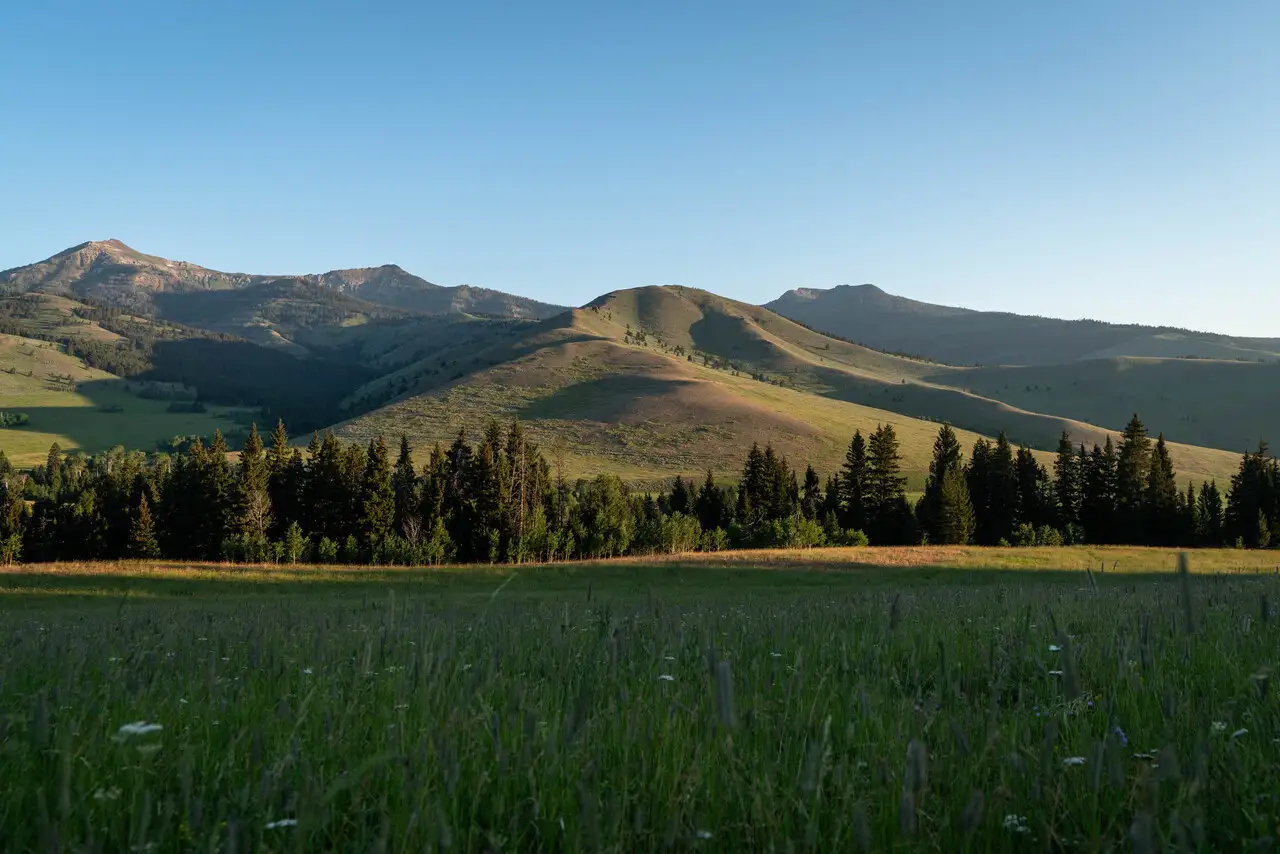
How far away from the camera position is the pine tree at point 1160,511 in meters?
86.1

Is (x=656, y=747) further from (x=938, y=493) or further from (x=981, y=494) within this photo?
(x=981, y=494)

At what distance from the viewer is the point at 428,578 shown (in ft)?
165

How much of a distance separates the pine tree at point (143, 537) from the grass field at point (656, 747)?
81.0 m

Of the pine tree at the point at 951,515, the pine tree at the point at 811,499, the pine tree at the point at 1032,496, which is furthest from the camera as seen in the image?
the pine tree at the point at 811,499

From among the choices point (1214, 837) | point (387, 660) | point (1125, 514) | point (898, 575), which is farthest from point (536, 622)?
point (1125, 514)

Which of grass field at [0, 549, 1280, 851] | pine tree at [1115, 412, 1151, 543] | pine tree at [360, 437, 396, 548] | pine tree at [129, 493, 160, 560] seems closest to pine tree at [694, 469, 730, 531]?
pine tree at [360, 437, 396, 548]

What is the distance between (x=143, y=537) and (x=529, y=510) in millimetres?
36563

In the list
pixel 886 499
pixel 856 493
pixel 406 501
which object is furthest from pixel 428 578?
pixel 886 499

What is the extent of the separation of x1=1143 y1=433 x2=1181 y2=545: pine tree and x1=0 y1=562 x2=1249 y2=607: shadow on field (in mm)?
48880

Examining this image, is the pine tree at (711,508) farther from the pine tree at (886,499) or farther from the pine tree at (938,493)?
the pine tree at (938,493)

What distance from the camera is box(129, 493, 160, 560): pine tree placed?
73312mm

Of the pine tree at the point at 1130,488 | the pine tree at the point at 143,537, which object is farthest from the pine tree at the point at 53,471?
the pine tree at the point at 1130,488

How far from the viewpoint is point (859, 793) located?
2.53m

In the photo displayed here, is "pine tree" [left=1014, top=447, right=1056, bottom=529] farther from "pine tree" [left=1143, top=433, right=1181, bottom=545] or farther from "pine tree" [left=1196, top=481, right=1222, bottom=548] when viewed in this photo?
"pine tree" [left=1196, top=481, right=1222, bottom=548]
